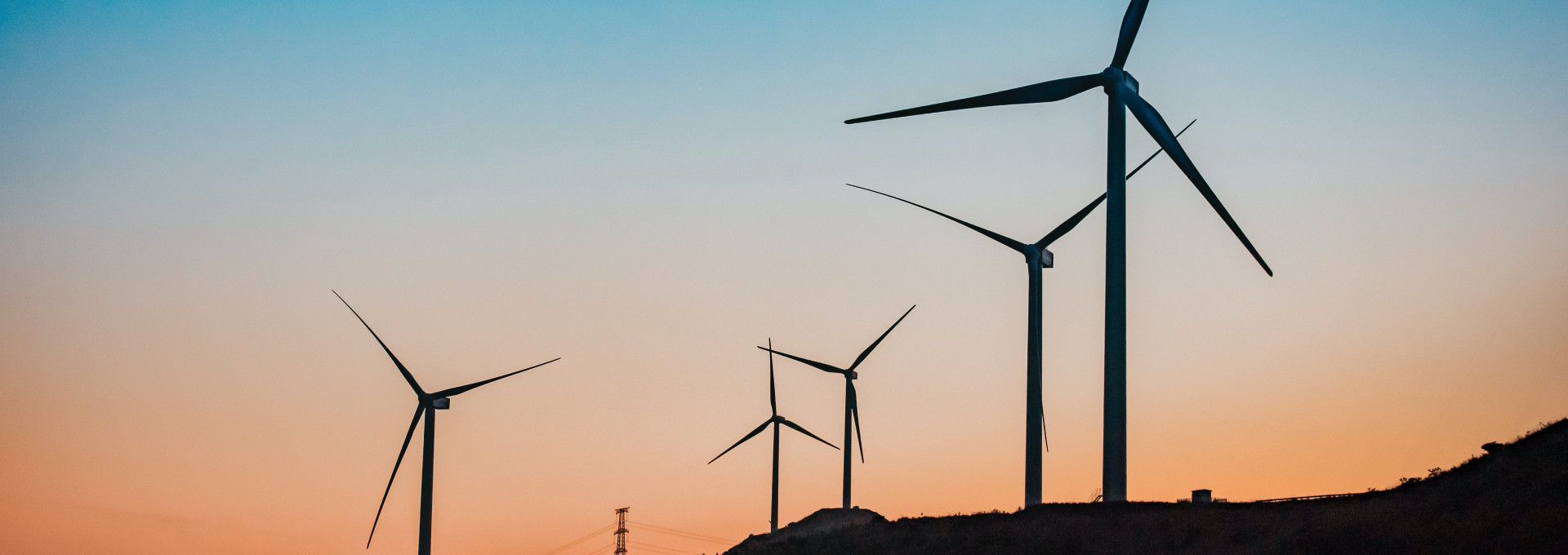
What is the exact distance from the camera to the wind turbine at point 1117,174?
2375 inches

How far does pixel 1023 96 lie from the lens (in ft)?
236

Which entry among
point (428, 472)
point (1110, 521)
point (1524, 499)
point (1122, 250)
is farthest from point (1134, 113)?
point (428, 472)

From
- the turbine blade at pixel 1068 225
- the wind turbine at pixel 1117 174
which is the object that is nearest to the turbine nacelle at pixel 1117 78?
the wind turbine at pixel 1117 174

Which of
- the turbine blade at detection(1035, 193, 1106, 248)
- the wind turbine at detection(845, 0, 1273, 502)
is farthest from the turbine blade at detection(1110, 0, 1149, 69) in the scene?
the turbine blade at detection(1035, 193, 1106, 248)

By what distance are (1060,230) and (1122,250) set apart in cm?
2378

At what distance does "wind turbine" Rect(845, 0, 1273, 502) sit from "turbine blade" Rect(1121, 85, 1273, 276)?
1.4 inches

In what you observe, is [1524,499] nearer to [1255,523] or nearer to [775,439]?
[1255,523]

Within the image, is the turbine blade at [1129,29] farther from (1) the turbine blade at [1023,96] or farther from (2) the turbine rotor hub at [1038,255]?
(2) the turbine rotor hub at [1038,255]

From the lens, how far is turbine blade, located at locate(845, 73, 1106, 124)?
228ft

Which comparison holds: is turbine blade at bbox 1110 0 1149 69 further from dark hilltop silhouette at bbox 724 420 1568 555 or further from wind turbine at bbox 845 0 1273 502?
dark hilltop silhouette at bbox 724 420 1568 555

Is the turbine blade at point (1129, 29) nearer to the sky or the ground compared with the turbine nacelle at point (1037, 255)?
nearer to the sky

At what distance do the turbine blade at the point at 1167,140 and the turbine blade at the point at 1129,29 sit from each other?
233 cm

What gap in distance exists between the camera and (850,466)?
115750 millimetres

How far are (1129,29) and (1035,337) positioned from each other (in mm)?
17625
